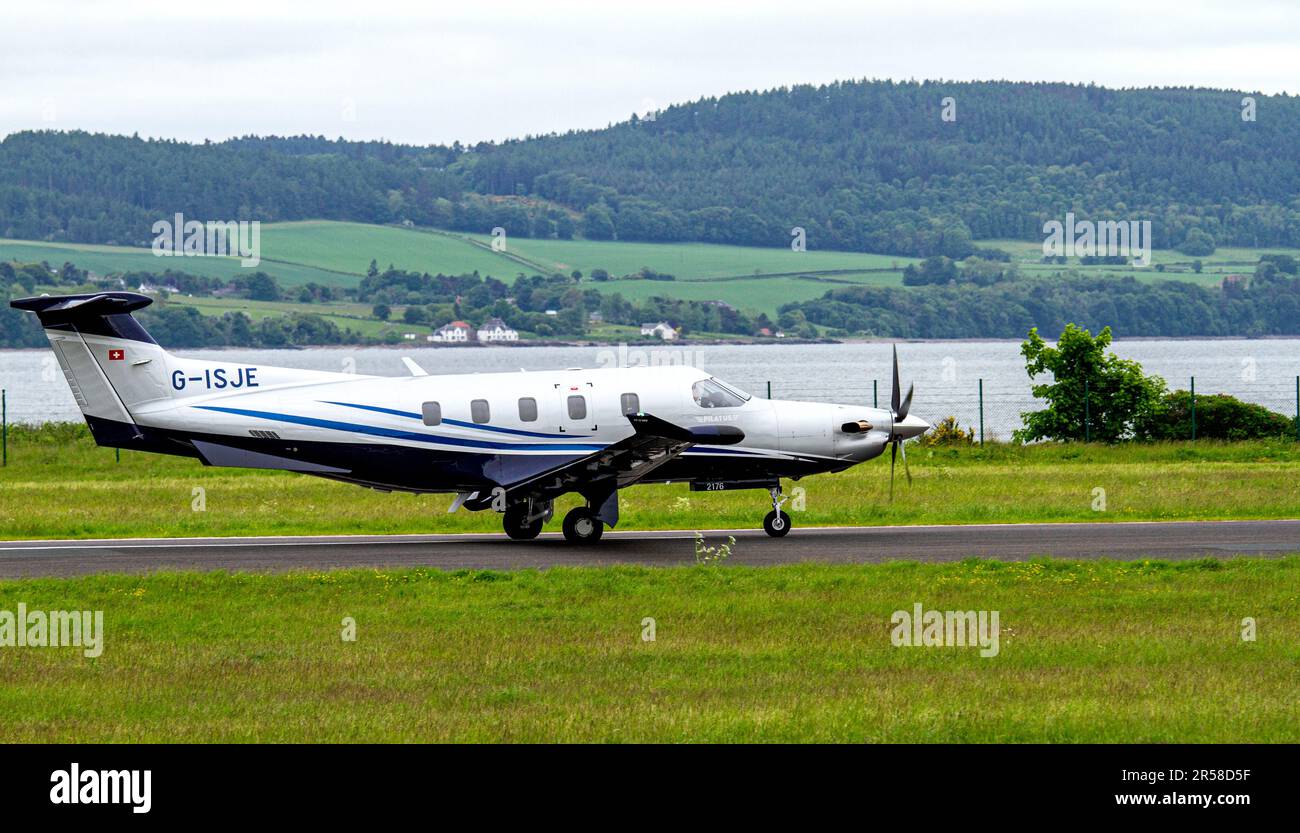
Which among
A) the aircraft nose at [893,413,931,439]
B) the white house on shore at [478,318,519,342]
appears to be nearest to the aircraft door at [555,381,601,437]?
the aircraft nose at [893,413,931,439]

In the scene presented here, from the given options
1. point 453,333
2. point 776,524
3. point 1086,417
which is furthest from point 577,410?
point 453,333

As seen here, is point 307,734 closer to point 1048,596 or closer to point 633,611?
point 633,611

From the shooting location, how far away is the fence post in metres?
47.9

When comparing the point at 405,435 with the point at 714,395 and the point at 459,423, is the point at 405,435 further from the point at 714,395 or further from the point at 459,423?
the point at 714,395

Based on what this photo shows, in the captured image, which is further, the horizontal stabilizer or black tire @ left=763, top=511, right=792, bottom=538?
black tire @ left=763, top=511, right=792, bottom=538

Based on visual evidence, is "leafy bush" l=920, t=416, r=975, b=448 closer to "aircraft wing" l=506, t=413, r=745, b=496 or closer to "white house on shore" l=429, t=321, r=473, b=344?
"aircraft wing" l=506, t=413, r=745, b=496

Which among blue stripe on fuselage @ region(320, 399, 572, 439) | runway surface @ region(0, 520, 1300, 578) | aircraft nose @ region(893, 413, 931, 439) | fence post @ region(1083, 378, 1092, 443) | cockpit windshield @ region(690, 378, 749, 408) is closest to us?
runway surface @ region(0, 520, 1300, 578)

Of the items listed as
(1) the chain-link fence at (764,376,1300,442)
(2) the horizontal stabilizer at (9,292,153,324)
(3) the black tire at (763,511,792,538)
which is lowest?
(1) the chain-link fence at (764,376,1300,442)

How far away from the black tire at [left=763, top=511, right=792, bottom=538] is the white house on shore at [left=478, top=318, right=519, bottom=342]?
477 feet

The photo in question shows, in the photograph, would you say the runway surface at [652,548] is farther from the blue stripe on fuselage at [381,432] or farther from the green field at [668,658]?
the blue stripe on fuselage at [381,432]

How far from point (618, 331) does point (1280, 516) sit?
475 ft

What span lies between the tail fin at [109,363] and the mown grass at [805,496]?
14.0 feet
